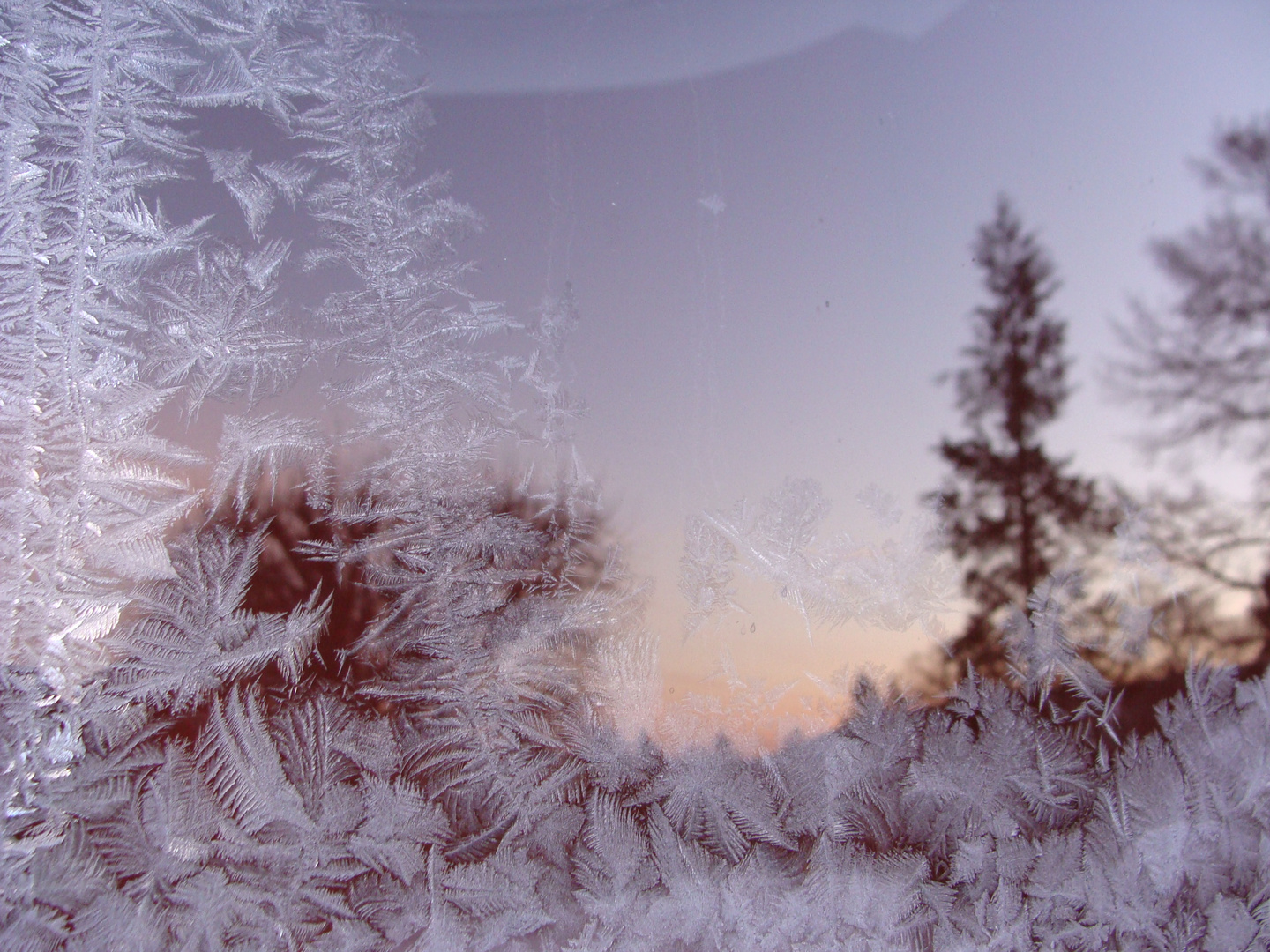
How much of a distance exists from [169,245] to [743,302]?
0.30 meters

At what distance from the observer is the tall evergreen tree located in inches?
16.5

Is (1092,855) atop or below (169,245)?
below

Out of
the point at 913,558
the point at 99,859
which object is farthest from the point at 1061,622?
A: the point at 99,859

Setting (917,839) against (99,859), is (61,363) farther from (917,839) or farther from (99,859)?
(917,839)

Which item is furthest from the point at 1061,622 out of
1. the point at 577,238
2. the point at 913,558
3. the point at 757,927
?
the point at 577,238

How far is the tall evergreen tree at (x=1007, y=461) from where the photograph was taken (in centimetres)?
42

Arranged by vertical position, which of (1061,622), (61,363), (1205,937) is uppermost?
(61,363)

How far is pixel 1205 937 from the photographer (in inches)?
13.7

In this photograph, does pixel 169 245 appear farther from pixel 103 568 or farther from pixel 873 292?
pixel 873 292

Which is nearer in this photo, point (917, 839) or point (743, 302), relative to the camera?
point (917, 839)

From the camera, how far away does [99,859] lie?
0.33 meters

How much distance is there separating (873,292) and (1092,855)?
309 mm

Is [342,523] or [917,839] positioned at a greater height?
[342,523]

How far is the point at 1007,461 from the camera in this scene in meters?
0.45
